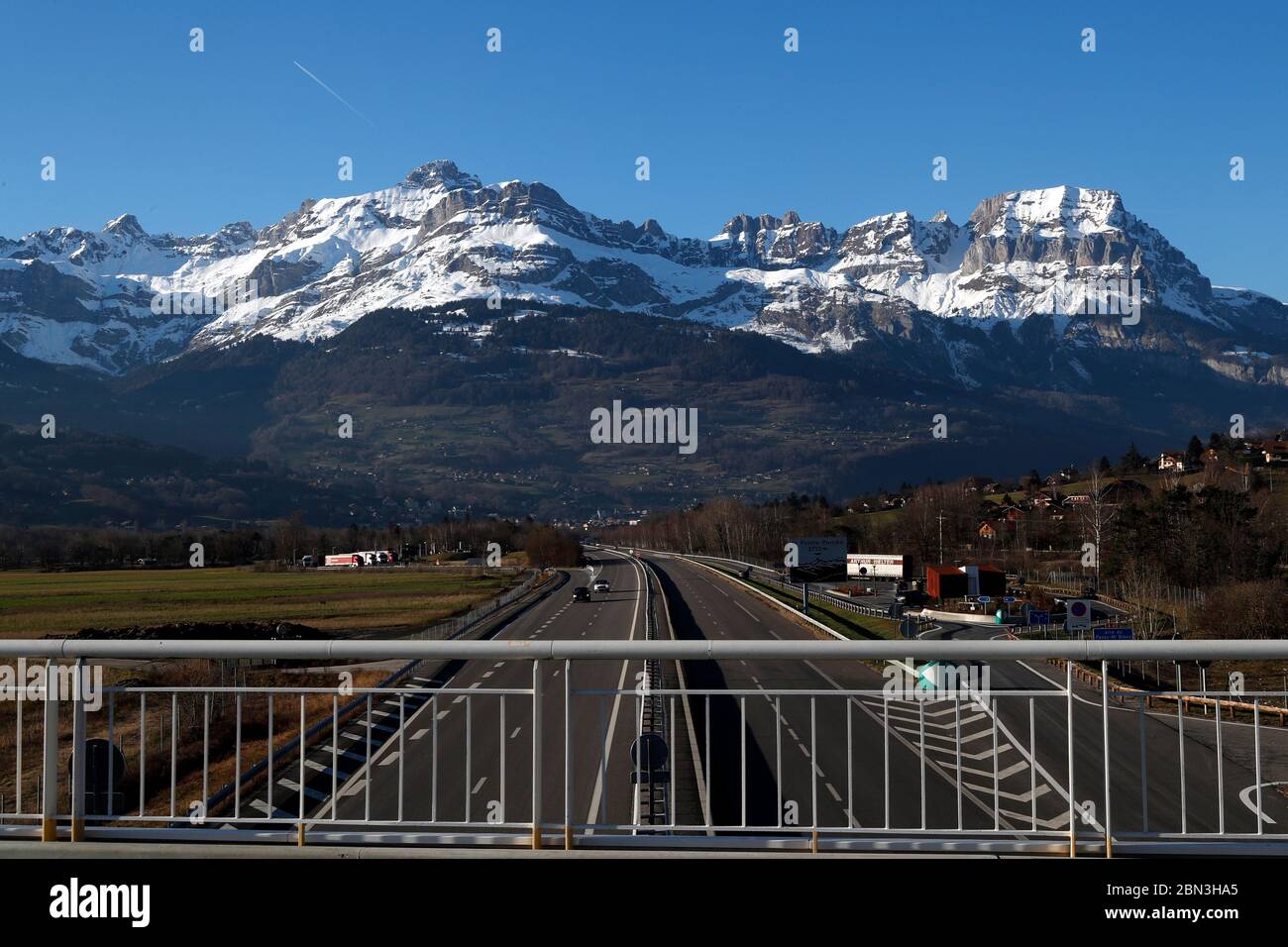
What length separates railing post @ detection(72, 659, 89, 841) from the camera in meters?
7.49

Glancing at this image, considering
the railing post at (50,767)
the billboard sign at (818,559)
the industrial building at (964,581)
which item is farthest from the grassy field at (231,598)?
the railing post at (50,767)

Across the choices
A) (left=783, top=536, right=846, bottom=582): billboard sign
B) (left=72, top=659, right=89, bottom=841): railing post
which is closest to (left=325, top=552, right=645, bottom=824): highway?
(left=72, top=659, right=89, bottom=841): railing post

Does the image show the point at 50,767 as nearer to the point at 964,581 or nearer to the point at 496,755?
the point at 496,755

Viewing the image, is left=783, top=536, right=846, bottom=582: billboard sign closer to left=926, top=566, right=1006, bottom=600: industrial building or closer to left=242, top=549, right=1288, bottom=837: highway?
left=926, top=566, right=1006, bottom=600: industrial building

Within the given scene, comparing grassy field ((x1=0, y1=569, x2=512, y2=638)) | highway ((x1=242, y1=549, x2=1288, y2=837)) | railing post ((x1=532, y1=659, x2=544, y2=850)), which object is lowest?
grassy field ((x1=0, y1=569, x2=512, y2=638))

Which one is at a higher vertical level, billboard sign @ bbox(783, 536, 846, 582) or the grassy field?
billboard sign @ bbox(783, 536, 846, 582)

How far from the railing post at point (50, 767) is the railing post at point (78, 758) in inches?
4.5

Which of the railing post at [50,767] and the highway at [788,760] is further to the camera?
the highway at [788,760]

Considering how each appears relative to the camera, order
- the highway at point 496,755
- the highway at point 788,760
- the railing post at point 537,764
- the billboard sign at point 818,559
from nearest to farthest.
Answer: the railing post at point 537,764
the highway at point 496,755
the highway at point 788,760
the billboard sign at point 818,559

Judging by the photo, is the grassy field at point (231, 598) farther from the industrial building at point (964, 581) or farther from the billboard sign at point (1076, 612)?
the billboard sign at point (1076, 612)

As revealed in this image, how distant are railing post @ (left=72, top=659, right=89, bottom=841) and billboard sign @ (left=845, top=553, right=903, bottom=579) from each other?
106439 millimetres

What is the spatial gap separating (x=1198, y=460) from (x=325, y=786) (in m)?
156

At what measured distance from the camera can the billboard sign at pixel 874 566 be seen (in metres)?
113
